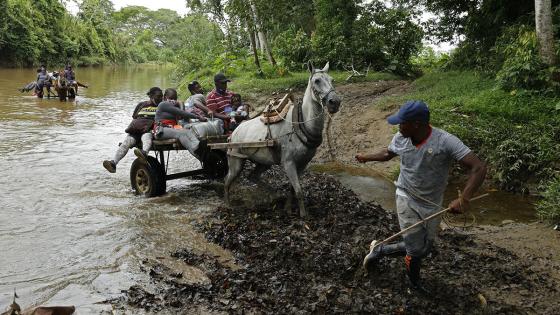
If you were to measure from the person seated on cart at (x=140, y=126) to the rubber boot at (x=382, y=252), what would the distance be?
5.07 m

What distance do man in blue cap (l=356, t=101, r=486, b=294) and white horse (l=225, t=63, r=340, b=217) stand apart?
2.12 meters

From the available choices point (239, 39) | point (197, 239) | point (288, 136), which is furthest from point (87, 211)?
point (239, 39)

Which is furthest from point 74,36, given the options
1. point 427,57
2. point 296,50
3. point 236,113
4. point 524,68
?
point 524,68

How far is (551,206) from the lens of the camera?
6824 mm

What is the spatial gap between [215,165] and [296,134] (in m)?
3.19

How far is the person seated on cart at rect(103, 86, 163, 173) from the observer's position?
8.89 meters

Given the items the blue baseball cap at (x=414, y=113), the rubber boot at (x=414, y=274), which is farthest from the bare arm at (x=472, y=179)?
the rubber boot at (x=414, y=274)

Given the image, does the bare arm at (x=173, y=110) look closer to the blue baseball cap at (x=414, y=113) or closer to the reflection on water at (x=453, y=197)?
the reflection on water at (x=453, y=197)

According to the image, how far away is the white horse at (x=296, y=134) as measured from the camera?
666 cm

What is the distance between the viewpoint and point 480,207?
808 centimetres

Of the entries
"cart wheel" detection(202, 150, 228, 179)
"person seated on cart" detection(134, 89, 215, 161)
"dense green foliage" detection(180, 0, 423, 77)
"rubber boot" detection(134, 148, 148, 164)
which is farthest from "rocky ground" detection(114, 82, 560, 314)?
"dense green foliage" detection(180, 0, 423, 77)

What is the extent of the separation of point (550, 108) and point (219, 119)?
716 cm

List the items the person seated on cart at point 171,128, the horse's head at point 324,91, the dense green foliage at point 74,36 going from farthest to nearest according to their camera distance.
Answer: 1. the dense green foliage at point 74,36
2. the person seated on cart at point 171,128
3. the horse's head at point 324,91

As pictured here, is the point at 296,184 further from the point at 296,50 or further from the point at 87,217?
the point at 296,50
